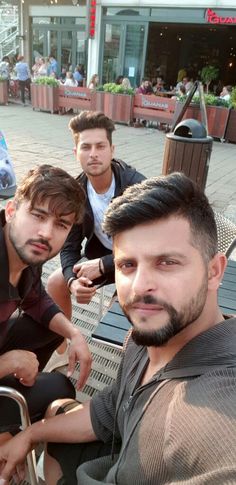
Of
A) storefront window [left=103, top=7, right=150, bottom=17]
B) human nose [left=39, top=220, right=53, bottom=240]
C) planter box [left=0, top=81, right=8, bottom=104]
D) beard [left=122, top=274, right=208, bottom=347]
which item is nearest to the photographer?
beard [left=122, top=274, right=208, bottom=347]

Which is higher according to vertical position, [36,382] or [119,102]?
[119,102]

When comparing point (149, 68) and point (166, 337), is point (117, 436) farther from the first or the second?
point (149, 68)

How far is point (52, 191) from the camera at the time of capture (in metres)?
1.81

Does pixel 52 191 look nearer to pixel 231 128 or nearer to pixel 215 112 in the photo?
pixel 215 112

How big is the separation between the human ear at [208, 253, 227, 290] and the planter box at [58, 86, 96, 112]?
1224cm

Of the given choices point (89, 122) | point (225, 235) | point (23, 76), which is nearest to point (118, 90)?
point (23, 76)

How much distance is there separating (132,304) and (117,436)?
60 cm

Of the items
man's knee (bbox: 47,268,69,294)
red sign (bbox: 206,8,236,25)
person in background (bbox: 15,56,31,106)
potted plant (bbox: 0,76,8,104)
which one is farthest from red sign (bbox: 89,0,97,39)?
man's knee (bbox: 47,268,69,294)

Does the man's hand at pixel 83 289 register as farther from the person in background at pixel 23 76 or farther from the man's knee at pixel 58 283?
the person in background at pixel 23 76

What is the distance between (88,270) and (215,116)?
9096 mm

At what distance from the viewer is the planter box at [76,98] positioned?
12.7 meters

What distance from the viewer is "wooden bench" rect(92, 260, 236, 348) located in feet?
5.88

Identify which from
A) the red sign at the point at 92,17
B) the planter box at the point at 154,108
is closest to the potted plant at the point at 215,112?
the planter box at the point at 154,108

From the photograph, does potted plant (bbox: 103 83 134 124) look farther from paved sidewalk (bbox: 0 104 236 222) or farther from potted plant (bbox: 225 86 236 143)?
potted plant (bbox: 225 86 236 143)
